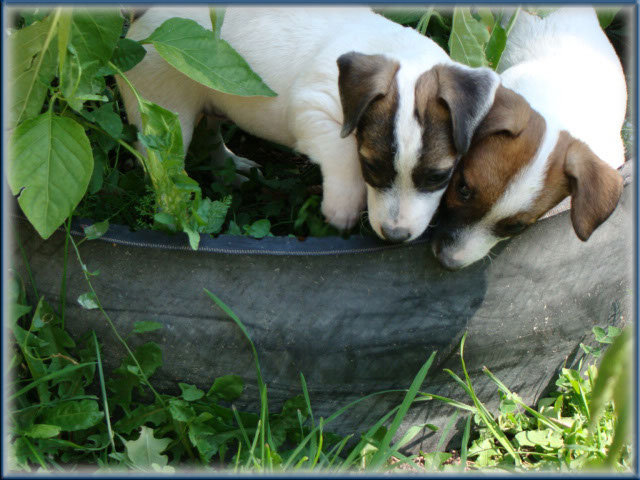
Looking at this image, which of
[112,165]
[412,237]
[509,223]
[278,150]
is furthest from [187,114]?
[509,223]

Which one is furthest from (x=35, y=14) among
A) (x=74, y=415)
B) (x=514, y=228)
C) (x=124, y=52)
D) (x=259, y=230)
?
(x=514, y=228)

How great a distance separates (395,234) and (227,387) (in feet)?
2.23

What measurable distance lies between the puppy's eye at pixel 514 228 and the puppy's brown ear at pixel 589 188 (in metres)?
0.16

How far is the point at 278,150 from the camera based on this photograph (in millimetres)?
3354

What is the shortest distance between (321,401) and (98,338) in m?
0.71

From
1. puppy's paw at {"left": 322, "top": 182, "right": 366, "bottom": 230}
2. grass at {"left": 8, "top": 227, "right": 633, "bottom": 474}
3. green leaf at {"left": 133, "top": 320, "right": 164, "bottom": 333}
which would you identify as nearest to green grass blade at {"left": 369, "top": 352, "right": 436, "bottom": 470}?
grass at {"left": 8, "top": 227, "right": 633, "bottom": 474}

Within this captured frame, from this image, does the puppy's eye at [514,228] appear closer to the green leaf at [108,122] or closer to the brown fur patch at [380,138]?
the brown fur patch at [380,138]

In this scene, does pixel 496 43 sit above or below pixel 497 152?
above

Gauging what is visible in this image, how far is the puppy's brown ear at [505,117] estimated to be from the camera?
6.63ft

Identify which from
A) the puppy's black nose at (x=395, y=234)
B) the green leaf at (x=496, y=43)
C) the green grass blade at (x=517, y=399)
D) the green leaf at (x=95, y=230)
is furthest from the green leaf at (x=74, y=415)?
the green leaf at (x=496, y=43)

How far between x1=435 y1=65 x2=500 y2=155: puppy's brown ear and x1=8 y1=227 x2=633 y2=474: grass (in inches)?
27.0

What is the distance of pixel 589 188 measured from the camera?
78.5 inches

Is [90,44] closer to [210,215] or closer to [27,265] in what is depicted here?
[210,215]

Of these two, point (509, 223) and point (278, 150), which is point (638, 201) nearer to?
point (509, 223)
